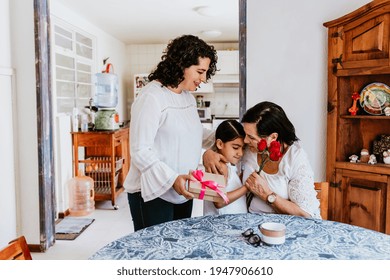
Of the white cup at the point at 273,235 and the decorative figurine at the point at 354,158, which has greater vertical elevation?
the decorative figurine at the point at 354,158

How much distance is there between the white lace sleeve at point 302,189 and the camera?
167cm

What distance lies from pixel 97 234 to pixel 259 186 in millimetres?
2231

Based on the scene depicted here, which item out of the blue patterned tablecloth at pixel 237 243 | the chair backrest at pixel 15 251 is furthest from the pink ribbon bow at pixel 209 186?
the chair backrest at pixel 15 251

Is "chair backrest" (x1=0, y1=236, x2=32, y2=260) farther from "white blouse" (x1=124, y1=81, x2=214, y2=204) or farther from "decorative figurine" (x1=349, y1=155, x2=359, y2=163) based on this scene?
"decorative figurine" (x1=349, y1=155, x2=359, y2=163)

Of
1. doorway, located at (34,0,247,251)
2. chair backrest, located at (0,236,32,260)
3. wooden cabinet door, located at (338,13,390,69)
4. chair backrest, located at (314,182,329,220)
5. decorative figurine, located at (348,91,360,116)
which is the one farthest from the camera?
doorway, located at (34,0,247,251)

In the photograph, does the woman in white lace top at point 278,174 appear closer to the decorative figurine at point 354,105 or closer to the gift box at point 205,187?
the gift box at point 205,187

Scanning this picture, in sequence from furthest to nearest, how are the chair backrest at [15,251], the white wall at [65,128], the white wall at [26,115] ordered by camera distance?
the white wall at [65,128], the white wall at [26,115], the chair backrest at [15,251]

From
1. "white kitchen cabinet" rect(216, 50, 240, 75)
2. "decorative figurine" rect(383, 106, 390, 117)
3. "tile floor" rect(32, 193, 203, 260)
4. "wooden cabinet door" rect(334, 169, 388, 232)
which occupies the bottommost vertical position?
"tile floor" rect(32, 193, 203, 260)

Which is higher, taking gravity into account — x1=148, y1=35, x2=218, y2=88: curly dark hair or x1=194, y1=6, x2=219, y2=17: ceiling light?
x1=194, y1=6, x2=219, y2=17: ceiling light

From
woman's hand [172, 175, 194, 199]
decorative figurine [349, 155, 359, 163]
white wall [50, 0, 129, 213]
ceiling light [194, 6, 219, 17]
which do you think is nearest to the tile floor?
white wall [50, 0, 129, 213]

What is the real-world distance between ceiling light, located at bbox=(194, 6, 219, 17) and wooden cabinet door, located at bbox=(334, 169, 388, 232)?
2.63m

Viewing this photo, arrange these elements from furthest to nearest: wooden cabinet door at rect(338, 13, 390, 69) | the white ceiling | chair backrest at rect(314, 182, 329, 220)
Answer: the white ceiling, wooden cabinet door at rect(338, 13, 390, 69), chair backrest at rect(314, 182, 329, 220)

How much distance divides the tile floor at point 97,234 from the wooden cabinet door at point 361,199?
184 cm

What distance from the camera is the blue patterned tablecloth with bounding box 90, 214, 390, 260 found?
3.96ft
